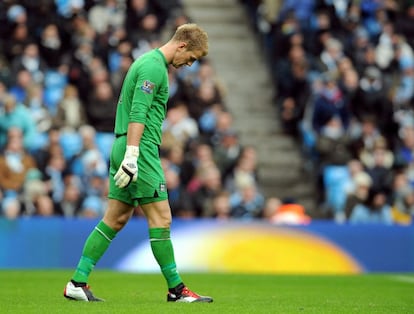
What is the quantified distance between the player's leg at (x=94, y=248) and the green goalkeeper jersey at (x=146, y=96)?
2.13 ft

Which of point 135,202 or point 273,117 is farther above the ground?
point 273,117

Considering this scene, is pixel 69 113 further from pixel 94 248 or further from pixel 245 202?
pixel 94 248

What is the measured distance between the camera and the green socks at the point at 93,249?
403 inches

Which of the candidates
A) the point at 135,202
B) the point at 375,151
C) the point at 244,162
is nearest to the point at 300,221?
the point at 244,162

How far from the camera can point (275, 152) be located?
23.2 metres

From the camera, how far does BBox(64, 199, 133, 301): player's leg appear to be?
10219mm

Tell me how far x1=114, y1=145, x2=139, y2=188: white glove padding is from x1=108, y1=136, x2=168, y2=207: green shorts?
0.77 feet

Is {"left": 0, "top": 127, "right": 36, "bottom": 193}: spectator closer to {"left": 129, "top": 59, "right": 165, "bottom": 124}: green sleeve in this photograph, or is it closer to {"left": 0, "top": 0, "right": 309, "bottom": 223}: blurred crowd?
Result: {"left": 0, "top": 0, "right": 309, "bottom": 223}: blurred crowd

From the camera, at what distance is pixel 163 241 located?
400 inches

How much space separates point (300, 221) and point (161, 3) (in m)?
6.04


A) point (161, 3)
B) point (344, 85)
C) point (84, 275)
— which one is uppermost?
point (161, 3)

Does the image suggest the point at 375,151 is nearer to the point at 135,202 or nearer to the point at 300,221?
the point at 300,221

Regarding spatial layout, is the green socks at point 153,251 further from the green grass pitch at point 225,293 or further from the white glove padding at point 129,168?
the white glove padding at point 129,168

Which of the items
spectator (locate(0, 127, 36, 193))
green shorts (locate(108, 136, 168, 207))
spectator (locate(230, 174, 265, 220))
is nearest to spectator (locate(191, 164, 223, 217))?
spectator (locate(230, 174, 265, 220))
